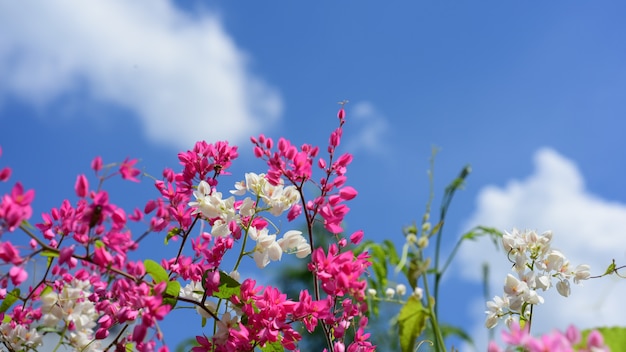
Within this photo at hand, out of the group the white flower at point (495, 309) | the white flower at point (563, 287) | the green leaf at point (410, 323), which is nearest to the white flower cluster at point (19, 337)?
the green leaf at point (410, 323)

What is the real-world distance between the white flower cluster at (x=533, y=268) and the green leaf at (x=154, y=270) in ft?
1.86

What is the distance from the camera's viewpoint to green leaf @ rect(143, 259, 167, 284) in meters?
0.88

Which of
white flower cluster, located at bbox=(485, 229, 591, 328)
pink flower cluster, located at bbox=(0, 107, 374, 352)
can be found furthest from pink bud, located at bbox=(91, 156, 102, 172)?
white flower cluster, located at bbox=(485, 229, 591, 328)

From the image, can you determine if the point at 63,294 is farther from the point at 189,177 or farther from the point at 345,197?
the point at 345,197

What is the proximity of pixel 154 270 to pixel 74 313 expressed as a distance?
228 mm

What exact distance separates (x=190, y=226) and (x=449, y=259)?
672 mm

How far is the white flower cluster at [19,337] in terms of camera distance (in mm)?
1084

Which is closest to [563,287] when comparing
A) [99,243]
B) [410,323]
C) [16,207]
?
[410,323]

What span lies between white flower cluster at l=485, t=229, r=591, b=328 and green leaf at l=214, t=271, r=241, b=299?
1.44 feet

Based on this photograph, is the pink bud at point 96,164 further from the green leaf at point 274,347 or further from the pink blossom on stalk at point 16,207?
the green leaf at point 274,347

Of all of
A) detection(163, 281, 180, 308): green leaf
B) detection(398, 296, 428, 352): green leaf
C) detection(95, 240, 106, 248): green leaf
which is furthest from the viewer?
detection(398, 296, 428, 352): green leaf

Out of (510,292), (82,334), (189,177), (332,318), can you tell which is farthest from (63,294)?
(510,292)

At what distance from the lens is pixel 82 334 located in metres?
1.13

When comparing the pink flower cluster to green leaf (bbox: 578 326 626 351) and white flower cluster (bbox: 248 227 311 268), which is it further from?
green leaf (bbox: 578 326 626 351)
